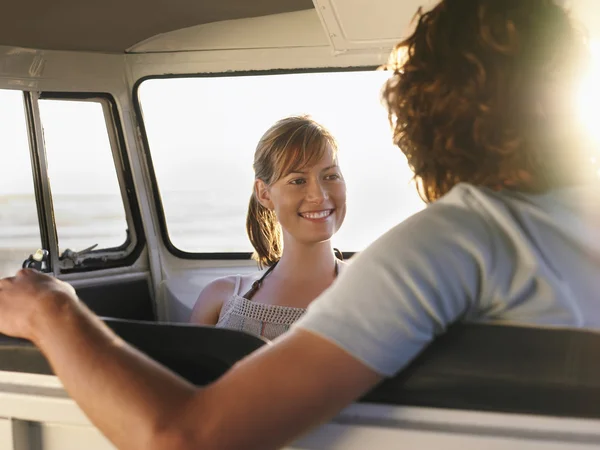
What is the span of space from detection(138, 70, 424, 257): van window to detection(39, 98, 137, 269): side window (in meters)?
0.22

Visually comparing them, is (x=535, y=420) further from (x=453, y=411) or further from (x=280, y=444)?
(x=280, y=444)

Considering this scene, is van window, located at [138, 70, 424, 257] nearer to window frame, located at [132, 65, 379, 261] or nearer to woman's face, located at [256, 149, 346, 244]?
window frame, located at [132, 65, 379, 261]

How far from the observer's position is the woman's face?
8.27ft

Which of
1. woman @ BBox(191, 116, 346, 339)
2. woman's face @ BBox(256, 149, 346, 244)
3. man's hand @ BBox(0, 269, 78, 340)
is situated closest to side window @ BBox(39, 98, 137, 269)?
woman @ BBox(191, 116, 346, 339)

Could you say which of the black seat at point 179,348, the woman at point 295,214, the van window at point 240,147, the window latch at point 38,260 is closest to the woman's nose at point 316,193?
the woman at point 295,214

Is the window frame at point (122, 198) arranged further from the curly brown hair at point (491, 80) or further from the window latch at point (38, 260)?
the curly brown hair at point (491, 80)

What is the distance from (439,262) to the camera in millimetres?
1012

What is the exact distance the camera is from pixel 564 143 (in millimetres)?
1145

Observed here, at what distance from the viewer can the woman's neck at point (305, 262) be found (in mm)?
2562

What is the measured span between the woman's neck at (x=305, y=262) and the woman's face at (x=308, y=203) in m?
0.03

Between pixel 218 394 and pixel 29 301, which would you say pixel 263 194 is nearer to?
pixel 29 301

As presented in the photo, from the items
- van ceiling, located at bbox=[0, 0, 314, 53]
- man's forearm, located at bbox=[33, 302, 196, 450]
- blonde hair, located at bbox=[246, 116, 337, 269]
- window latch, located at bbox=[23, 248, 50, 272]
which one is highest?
van ceiling, located at bbox=[0, 0, 314, 53]

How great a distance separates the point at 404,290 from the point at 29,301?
0.69 m

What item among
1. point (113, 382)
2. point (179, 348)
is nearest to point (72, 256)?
point (179, 348)
